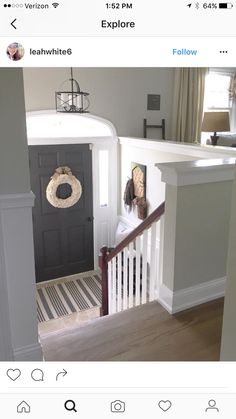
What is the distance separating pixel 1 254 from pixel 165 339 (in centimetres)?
103

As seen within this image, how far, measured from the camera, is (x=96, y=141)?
5348 millimetres

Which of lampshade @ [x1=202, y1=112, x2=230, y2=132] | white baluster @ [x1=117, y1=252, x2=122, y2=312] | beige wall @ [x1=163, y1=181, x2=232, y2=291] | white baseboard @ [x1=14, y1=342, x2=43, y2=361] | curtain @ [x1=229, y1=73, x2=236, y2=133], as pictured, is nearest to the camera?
white baseboard @ [x1=14, y1=342, x2=43, y2=361]

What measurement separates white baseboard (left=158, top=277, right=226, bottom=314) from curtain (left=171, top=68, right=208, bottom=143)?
396 cm

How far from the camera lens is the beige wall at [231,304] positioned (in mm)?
940

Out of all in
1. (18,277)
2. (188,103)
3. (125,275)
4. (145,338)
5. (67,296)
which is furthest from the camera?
(188,103)

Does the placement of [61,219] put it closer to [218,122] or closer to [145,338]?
[218,122]
